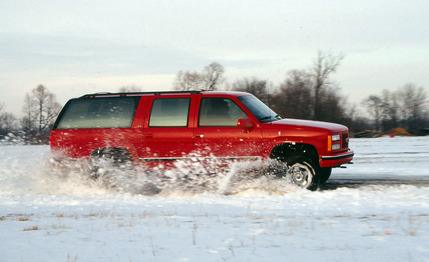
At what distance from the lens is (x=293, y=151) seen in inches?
361

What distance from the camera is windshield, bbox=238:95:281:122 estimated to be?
9.38 m

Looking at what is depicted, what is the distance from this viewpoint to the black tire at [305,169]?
9.14 metres

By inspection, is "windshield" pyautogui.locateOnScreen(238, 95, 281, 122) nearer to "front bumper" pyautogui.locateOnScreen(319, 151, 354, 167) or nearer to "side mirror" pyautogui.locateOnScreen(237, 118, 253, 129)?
"side mirror" pyautogui.locateOnScreen(237, 118, 253, 129)

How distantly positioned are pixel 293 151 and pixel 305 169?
393 millimetres

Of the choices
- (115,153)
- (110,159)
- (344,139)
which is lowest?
(110,159)

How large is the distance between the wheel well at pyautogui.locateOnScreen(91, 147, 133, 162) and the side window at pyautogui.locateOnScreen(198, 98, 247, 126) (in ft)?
4.98

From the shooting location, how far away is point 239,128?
360 inches

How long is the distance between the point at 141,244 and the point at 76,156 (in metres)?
4.65

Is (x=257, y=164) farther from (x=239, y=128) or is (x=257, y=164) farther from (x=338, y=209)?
(x=338, y=209)

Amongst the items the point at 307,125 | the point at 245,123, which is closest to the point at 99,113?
the point at 245,123

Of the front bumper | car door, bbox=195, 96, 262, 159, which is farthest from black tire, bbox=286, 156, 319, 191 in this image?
car door, bbox=195, 96, 262, 159

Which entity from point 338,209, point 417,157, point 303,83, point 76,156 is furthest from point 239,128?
point 303,83

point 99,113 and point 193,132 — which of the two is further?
point 99,113

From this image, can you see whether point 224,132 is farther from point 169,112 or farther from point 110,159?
point 110,159
